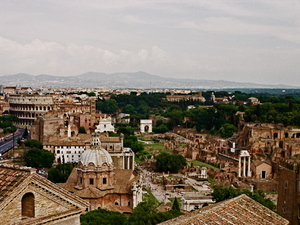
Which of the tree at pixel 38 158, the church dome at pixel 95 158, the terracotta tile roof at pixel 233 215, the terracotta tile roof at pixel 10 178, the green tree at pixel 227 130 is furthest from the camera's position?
the green tree at pixel 227 130

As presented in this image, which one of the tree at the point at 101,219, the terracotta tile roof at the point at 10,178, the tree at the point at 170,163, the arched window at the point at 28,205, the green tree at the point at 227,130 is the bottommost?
the tree at the point at 170,163

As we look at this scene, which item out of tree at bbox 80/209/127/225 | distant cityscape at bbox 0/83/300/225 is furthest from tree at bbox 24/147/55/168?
tree at bbox 80/209/127/225

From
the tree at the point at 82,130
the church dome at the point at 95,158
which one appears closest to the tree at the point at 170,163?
the tree at the point at 82,130

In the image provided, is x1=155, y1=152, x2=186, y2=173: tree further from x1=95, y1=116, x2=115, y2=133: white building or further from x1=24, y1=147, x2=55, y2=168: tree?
x1=95, y1=116, x2=115, y2=133: white building

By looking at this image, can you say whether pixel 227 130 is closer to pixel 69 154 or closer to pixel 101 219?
pixel 69 154

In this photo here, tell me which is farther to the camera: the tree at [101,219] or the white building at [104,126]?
the white building at [104,126]

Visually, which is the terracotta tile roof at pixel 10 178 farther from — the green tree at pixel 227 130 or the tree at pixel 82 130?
the green tree at pixel 227 130

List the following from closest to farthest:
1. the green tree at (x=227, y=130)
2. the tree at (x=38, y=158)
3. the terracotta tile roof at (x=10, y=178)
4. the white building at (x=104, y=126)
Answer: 1. the terracotta tile roof at (x=10, y=178)
2. the tree at (x=38, y=158)
3. the white building at (x=104, y=126)
4. the green tree at (x=227, y=130)
